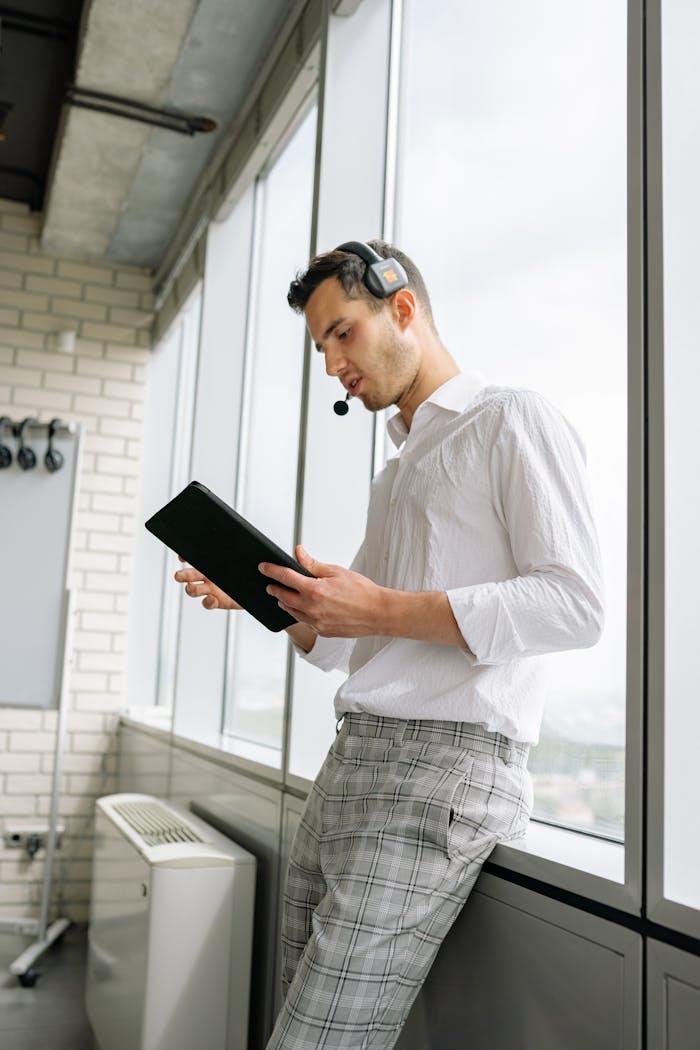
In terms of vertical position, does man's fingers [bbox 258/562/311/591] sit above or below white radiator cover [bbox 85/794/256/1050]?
above

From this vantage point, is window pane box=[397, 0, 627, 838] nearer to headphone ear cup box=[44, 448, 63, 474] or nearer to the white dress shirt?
the white dress shirt

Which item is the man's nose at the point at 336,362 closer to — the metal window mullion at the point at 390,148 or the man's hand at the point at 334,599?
the man's hand at the point at 334,599

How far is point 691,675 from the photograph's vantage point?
3.60 feet

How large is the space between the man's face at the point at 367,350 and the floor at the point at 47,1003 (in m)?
2.48

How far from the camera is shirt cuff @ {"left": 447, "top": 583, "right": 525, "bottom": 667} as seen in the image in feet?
3.87

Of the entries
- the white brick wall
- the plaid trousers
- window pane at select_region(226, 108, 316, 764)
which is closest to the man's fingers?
the plaid trousers

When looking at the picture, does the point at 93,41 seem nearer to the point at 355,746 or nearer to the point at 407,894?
the point at 355,746

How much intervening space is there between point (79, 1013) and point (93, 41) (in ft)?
10.9

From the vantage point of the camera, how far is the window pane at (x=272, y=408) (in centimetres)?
313

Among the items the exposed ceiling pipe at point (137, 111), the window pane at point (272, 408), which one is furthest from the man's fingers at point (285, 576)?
the exposed ceiling pipe at point (137, 111)

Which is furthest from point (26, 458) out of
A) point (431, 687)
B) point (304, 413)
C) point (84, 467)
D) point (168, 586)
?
point (431, 687)

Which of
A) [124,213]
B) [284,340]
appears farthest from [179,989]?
[124,213]

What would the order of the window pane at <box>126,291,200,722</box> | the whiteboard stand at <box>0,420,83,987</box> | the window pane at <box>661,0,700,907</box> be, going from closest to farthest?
the window pane at <box>661,0,700,907</box> → the whiteboard stand at <box>0,420,83,987</box> → the window pane at <box>126,291,200,722</box>

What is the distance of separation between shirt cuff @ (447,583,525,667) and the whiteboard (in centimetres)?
327
